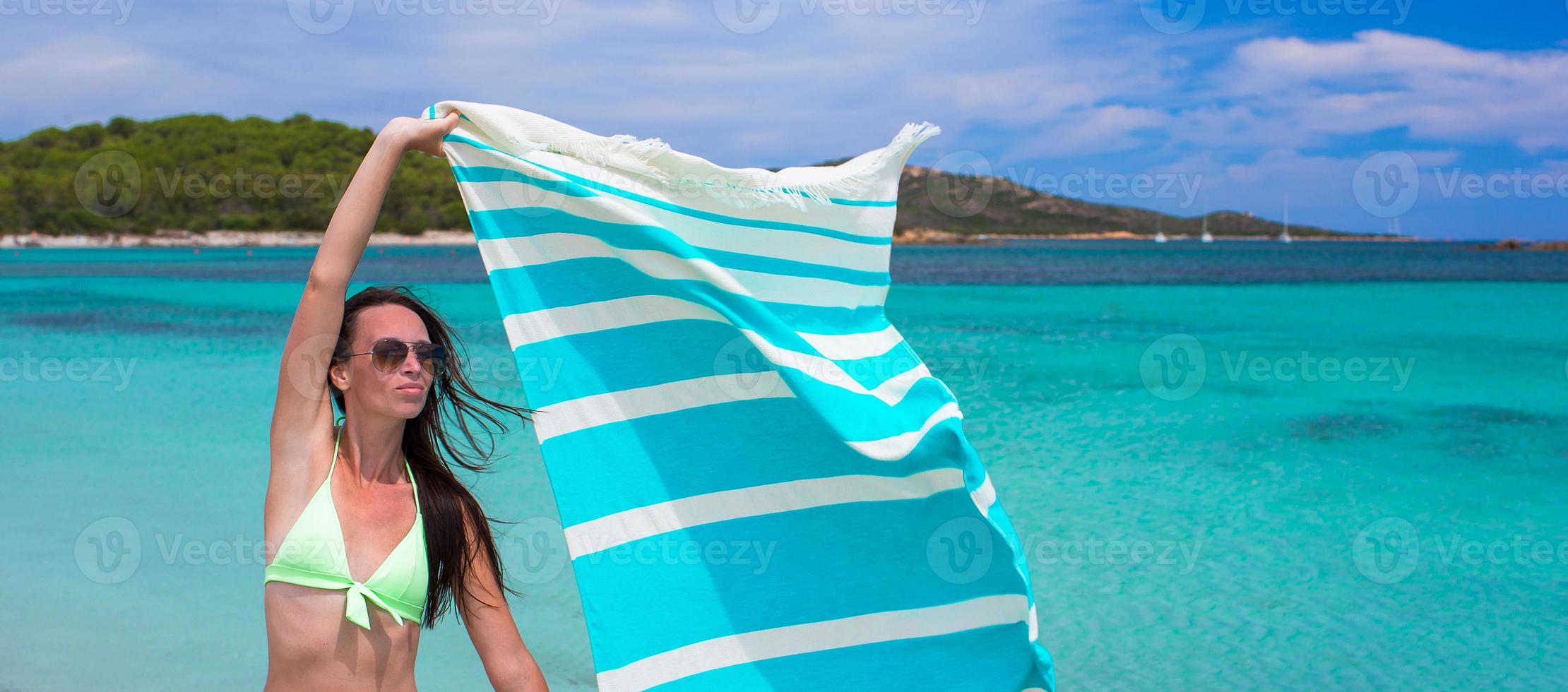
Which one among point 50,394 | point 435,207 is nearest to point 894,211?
point 50,394

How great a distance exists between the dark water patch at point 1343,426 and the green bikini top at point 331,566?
Answer: 9.52m

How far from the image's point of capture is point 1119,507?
7262 mm

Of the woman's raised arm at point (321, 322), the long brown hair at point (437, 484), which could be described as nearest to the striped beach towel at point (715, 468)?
the long brown hair at point (437, 484)

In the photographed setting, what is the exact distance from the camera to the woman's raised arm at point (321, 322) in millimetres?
1872

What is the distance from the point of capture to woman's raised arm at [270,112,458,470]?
187 centimetres

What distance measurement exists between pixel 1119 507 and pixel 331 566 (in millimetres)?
6283

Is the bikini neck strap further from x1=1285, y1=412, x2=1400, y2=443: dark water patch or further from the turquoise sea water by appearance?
x1=1285, y1=412, x2=1400, y2=443: dark water patch

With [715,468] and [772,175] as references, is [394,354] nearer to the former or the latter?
[715,468]

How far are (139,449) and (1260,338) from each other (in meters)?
17.8

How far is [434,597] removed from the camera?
81.4 inches

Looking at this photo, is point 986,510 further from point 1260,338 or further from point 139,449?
point 1260,338

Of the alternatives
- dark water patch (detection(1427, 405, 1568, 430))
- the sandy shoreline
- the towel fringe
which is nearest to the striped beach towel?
the towel fringe

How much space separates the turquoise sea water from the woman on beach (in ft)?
8.99

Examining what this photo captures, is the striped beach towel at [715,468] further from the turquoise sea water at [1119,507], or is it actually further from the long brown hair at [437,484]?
the turquoise sea water at [1119,507]
